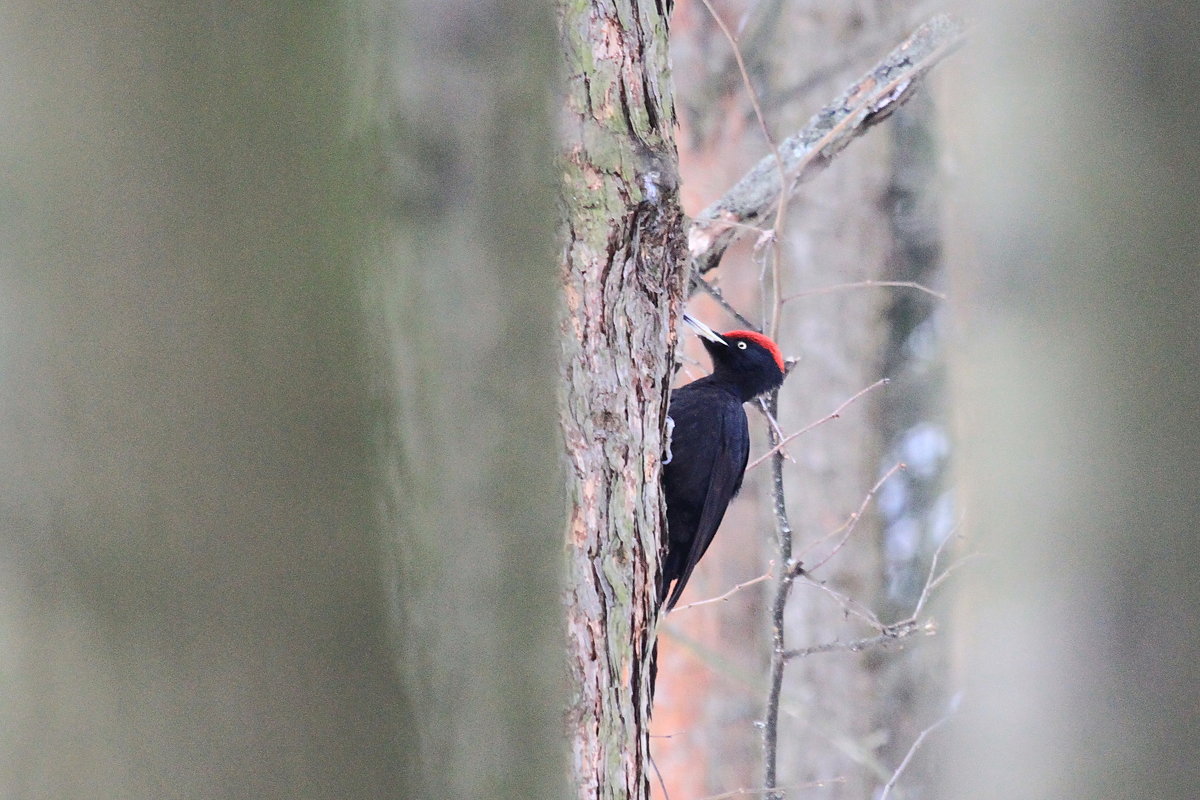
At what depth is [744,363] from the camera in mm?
4430

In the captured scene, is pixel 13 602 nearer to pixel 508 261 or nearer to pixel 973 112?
pixel 508 261

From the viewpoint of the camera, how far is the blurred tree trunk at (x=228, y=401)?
877 millimetres

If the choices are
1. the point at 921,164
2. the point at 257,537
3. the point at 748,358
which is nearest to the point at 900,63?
the point at 748,358

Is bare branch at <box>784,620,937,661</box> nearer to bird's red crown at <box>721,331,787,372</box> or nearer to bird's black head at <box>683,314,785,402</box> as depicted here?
bird's red crown at <box>721,331,787,372</box>

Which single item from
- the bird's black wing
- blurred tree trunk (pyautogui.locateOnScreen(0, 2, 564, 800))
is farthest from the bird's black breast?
blurred tree trunk (pyautogui.locateOnScreen(0, 2, 564, 800))

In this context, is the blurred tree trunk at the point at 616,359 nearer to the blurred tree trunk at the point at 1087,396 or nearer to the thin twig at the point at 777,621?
the thin twig at the point at 777,621

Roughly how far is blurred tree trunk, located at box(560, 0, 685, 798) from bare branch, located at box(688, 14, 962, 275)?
35.0 inches

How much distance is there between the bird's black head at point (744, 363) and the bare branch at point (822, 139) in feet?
1.99

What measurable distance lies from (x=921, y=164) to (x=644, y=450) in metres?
5.77

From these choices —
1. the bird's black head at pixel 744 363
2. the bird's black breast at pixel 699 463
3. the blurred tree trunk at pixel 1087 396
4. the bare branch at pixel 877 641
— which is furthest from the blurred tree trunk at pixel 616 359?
the bird's black head at pixel 744 363

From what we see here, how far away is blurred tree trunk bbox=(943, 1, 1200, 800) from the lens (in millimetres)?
701

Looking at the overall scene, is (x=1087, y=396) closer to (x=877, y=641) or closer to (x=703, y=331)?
(x=877, y=641)

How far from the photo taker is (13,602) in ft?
2.94

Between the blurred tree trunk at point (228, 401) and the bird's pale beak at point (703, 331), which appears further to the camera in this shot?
the bird's pale beak at point (703, 331)
